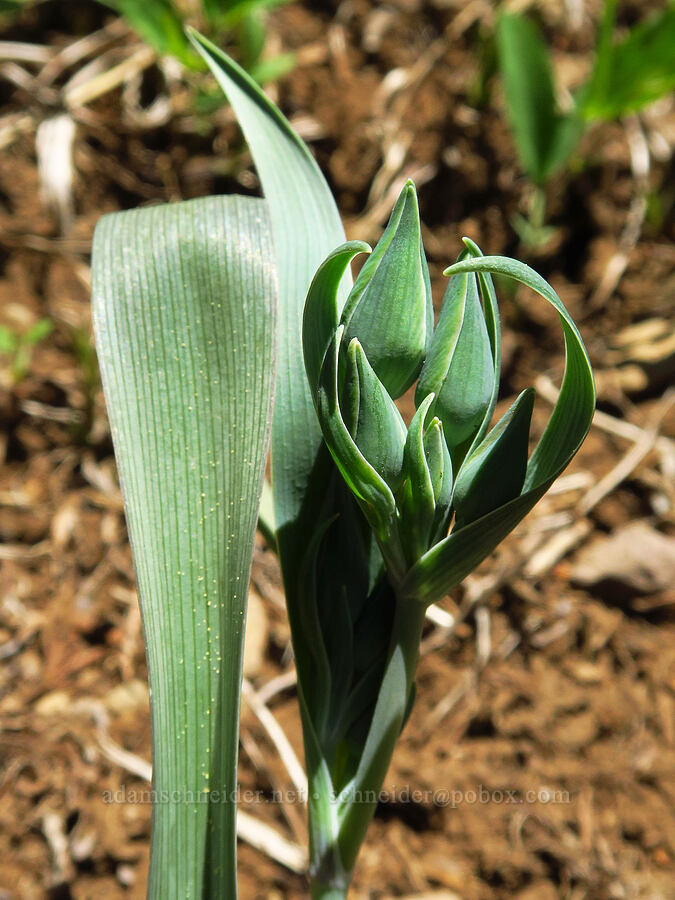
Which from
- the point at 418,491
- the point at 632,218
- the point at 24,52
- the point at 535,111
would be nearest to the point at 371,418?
the point at 418,491

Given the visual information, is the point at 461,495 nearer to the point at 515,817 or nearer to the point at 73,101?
the point at 515,817

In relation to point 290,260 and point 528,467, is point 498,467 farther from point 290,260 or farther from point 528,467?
point 290,260

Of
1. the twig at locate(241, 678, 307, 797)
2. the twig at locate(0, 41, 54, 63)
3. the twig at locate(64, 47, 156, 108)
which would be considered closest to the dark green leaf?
the twig at locate(241, 678, 307, 797)

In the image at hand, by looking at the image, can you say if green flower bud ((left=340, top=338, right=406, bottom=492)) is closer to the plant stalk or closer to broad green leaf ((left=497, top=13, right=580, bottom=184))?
the plant stalk

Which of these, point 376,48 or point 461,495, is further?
point 376,48

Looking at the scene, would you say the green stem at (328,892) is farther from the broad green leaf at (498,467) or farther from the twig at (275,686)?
the twig at (275,686)

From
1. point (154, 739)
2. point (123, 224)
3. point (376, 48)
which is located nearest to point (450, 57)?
point (376, 48)
